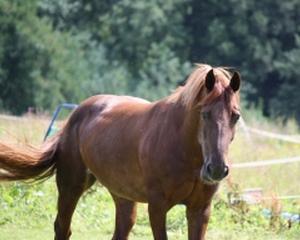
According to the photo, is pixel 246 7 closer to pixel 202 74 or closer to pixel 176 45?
pixel 176 45

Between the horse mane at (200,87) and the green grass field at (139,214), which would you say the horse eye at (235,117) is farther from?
the green grass field at (139,214)

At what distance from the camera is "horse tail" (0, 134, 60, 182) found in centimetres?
894

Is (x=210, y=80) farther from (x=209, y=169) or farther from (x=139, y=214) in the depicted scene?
(x=139, y=214)

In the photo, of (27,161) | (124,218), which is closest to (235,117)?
(124,218)

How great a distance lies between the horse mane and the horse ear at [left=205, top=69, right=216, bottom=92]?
3 centimetres

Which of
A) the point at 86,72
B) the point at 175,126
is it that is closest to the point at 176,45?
the point at 86,72

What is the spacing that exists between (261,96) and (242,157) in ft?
103

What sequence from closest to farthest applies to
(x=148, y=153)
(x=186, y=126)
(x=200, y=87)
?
(x=200, y=87), (x=186, y=126), (x=148, y=153)

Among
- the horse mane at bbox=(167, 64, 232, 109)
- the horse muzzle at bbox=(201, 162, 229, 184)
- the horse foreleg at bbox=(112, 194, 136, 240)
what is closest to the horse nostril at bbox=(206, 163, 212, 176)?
the horse muzzle at bbox=(201, 162, 229, 184)

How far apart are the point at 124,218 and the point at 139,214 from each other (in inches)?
87.5

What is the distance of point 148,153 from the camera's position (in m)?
7.39

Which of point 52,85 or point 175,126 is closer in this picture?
point 175,126

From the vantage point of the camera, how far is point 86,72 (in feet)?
133

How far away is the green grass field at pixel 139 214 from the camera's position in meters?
10.1
